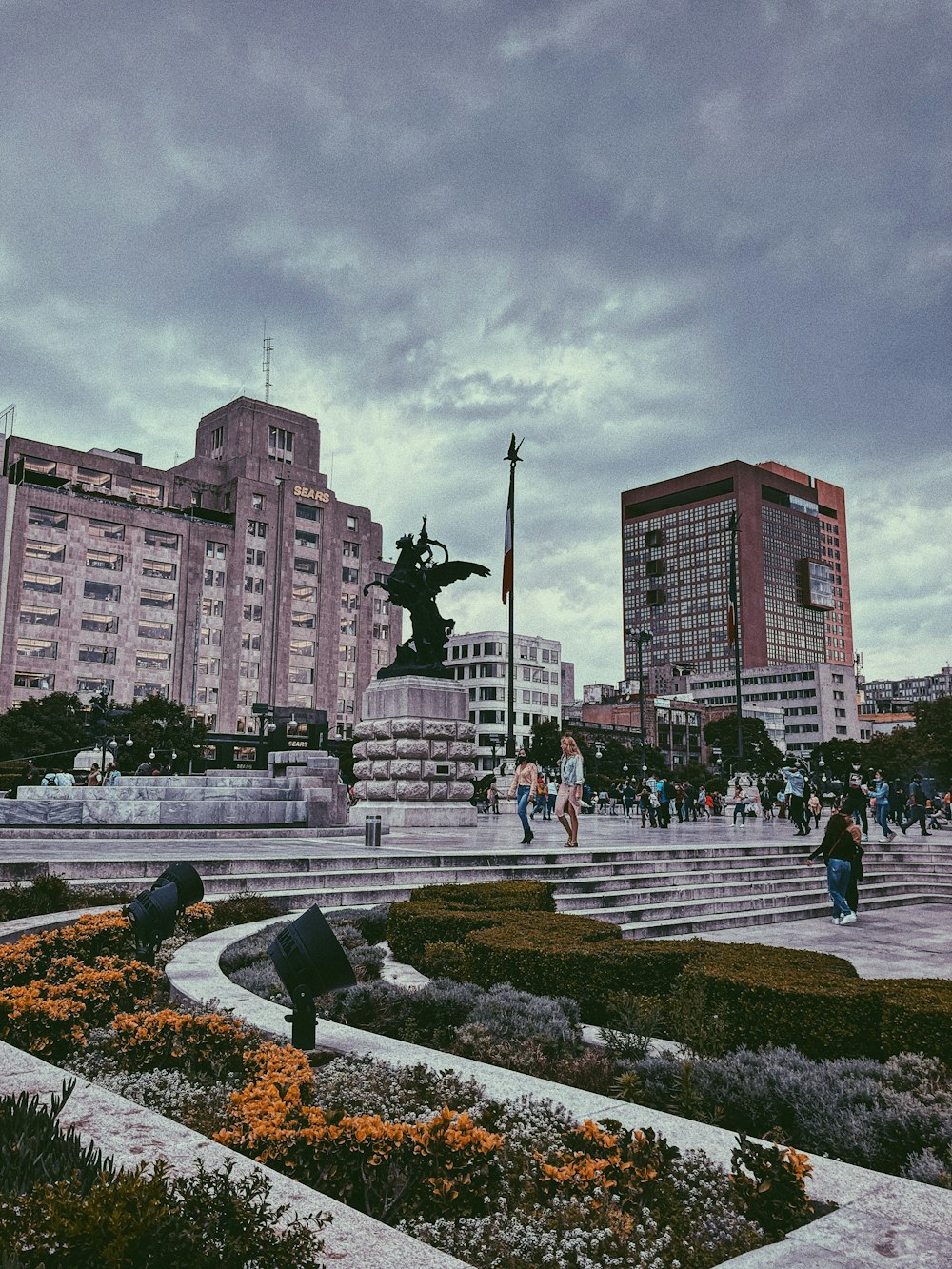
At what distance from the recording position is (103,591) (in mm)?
81812

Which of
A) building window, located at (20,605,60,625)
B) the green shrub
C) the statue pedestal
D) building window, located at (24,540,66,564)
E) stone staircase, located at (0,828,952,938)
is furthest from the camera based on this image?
building window, located at (24,540,66,564)

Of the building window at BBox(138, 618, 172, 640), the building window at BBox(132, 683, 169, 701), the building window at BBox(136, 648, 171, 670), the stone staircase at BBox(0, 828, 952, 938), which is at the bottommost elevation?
the stone staircase at BBox(0, 828, 952, 938)

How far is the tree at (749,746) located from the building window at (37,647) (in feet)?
222

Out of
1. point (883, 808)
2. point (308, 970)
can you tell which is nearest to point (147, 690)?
point (883, 808)

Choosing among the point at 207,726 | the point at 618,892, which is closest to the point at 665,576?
the point at 207,726

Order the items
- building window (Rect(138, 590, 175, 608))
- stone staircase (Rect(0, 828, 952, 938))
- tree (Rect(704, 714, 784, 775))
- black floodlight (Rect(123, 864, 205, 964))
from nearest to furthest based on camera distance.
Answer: black floodlight (Rect(123, 864, 205, 964))
stone staircase (Rect(0, 828, 952, 938))
building window (Rect(138, 590, 175, 608))
tree (Rect(704, 714, 784, 775))

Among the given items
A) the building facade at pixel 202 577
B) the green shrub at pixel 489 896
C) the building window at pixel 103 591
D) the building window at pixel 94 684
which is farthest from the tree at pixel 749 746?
the green shrub at pixel 489 896

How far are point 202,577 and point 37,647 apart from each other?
1646 centimetres

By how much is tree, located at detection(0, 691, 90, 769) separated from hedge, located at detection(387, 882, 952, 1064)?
171 ft

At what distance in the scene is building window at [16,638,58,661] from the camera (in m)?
76.2

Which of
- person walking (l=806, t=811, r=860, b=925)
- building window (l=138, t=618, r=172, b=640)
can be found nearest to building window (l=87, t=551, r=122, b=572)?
building window (l=138, t=618, r=172, b=640)

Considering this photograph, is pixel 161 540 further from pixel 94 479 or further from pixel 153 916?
pixel 153 916

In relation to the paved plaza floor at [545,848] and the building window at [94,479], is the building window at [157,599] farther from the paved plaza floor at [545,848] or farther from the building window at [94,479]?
the paved plaza floor at [545,848]

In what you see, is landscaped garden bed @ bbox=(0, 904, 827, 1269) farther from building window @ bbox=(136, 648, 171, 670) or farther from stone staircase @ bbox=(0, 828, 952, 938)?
building window @ bbox=(136, 648, 171, 670)
